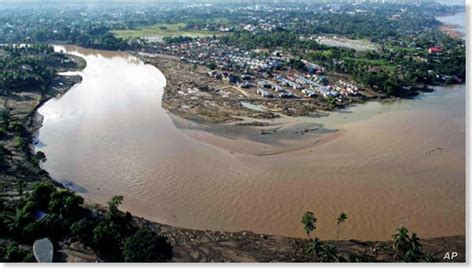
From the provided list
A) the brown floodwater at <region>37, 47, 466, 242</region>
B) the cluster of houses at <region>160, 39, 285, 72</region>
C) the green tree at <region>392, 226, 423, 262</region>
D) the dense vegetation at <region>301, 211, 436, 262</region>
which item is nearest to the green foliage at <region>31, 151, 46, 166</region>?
the brown floodwater at <region>37, 47, 466, 242</region>

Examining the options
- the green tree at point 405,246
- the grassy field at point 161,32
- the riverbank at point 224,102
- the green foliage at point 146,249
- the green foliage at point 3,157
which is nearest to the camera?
the green foliage at point 146,249

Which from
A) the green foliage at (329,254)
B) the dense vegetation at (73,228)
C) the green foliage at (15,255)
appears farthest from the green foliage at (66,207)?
the green foliage at (329,254)

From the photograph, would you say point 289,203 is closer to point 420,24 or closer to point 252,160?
point 252,160

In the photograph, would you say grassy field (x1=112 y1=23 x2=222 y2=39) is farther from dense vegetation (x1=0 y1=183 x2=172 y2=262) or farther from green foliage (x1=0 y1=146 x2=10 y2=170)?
dense vegetation (x1=0 y1=183 x2=172 y2=262)

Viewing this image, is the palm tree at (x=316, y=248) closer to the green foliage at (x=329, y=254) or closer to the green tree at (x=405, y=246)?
the green foliage at (x=329, y=254)

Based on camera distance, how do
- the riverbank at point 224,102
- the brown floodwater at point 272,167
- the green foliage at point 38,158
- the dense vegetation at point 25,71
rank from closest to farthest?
the brown floodwater at point 272,167, the green foliage at point 38,158, the riverbank at point 224,102, the dense vegetation at point 25,71

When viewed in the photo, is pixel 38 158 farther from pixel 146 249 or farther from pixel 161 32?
pixel 161 32

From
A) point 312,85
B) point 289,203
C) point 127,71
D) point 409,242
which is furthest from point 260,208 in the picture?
point 127,71
